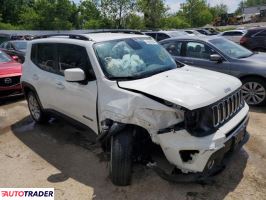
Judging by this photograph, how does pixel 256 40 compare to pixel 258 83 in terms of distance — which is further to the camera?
pixel 256 40

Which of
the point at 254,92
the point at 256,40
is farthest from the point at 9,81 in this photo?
the point at 256,40

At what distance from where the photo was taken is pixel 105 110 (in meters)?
4.23

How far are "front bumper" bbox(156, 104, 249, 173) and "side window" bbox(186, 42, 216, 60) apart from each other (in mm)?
4271

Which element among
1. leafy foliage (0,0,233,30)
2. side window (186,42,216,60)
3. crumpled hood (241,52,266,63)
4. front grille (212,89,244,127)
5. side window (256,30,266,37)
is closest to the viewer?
front grille (212,89,244,127)

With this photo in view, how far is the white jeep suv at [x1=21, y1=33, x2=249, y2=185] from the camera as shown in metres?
3.60

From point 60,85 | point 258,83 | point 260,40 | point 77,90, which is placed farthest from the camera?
point 260,40

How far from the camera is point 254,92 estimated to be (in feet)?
23.0

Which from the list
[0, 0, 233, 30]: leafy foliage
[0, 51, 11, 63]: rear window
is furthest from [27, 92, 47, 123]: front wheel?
[0, 0, 233, 30]: leafy foliage

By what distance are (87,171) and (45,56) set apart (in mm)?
2319

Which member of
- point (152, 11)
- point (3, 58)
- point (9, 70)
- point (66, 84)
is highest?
point (152, 11)

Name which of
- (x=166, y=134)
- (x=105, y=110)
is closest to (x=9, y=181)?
(x=105, y=110)

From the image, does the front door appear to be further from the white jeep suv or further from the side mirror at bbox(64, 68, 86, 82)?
the side mirror at bbox(64, 68, 86, 82)

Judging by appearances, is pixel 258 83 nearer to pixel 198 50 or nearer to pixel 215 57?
pixel 215 57

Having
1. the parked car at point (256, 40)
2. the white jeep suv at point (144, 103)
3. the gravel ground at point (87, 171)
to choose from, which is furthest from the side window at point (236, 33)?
the white jeep suv at point (144, 103)
